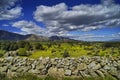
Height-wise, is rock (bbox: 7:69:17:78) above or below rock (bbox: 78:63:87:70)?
below

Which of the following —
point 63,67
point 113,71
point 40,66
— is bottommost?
point 113,71

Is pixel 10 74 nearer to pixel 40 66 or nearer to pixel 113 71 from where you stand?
pixel 40 66

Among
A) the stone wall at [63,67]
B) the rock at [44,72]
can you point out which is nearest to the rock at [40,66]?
the stone wall at [63,67]

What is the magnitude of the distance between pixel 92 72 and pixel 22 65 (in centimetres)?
588

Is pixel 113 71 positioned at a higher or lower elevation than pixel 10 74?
higher

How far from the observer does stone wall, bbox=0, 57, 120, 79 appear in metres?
15.0

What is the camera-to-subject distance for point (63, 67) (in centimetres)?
1633

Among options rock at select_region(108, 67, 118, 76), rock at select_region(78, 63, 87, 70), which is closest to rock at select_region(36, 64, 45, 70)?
rock at select_region(78, 63, 87, 70)

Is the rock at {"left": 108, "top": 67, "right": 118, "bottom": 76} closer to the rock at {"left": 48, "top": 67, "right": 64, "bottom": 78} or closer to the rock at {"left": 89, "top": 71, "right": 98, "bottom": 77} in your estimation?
the rock at {"left": 89, "top": 71, "right": 98, "bottom": 77}

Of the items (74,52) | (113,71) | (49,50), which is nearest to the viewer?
(113,71)

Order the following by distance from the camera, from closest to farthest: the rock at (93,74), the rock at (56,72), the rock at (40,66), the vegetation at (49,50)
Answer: the rock at (93,74) → the rock at (56,72) → the rock at (40,66) → the vegetation at (49,50)

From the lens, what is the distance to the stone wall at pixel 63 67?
49.3 ft

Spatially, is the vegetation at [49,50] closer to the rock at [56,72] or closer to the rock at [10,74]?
the rock at [10,74]

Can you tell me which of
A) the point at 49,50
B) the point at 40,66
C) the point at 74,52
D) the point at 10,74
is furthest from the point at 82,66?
the point at 49,50
